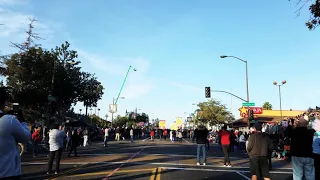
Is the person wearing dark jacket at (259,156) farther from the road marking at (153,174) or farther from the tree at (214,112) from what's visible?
the tree at (214,112)

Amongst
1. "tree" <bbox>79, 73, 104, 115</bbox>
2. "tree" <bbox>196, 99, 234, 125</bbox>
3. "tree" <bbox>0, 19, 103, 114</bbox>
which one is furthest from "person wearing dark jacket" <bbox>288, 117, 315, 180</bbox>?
"tree" <bbox>196, 99, 234, 125</bbox>

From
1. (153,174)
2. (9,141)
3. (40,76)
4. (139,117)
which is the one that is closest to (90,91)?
(40,76)

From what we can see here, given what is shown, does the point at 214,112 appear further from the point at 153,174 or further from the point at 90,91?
the point at 153,174

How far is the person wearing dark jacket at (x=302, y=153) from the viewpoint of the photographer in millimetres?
7426

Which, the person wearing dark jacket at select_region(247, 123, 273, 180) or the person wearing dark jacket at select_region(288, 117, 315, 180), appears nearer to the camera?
the person wearing dark jacket at select_region(288, 117, 315, 180)

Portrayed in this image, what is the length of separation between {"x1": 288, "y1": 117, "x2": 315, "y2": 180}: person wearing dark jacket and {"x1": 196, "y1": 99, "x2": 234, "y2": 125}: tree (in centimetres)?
7776

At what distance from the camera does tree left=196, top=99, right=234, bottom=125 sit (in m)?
85.4

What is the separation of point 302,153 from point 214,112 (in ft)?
261

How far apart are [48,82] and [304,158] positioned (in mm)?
35054

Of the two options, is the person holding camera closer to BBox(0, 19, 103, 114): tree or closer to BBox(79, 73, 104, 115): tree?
BBox(0, 19, 103, 114): tree

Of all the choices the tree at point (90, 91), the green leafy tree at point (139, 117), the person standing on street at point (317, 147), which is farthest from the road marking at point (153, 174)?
the green leafy tree at point (139, 117)

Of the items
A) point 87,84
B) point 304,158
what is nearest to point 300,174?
point 304,158

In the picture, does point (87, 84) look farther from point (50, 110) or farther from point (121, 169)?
point (121, 169)

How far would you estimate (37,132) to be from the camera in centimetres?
2045
